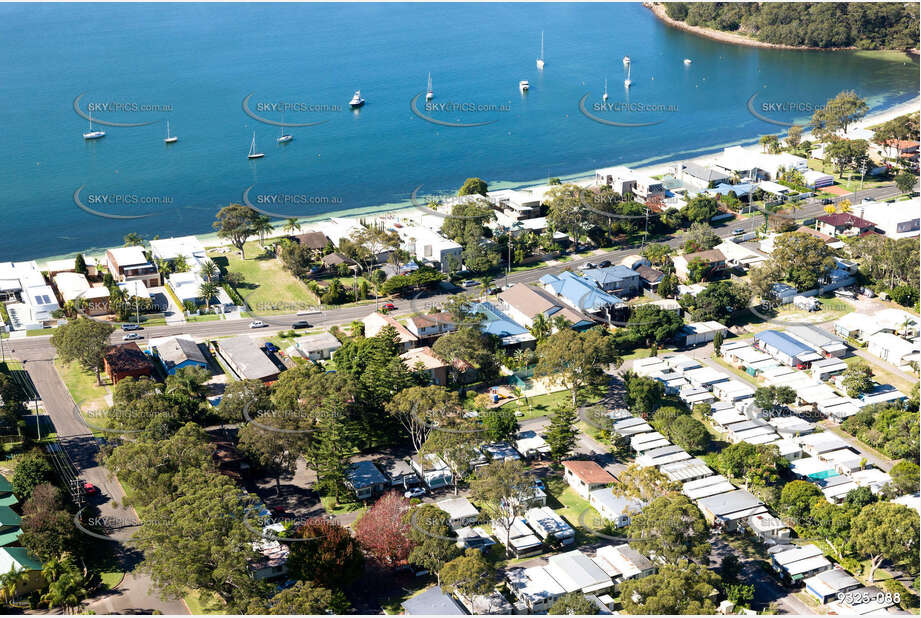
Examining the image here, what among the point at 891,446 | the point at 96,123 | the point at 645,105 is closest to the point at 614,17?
the point at 645,105

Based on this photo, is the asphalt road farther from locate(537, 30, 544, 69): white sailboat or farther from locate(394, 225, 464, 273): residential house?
locate(537, 30, 544, 69): white sailboat

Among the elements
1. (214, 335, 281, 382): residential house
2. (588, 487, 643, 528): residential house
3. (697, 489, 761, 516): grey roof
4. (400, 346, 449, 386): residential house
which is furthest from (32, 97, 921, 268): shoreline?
(697, 489, 761, 516): grey roof

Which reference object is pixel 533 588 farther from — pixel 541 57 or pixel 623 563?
pixel 541 57

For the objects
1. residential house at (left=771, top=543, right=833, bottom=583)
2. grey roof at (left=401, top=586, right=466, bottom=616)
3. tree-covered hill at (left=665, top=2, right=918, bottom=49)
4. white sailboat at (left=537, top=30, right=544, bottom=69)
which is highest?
tree-covered hill at (left=665, top=2, right=918, bottom=49)

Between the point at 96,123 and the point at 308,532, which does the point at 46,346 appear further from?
the point at 96,123

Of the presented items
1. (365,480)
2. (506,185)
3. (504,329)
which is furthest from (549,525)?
(506,185)

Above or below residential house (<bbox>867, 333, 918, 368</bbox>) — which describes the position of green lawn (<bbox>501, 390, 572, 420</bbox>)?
below

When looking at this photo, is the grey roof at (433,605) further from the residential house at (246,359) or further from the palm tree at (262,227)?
the palm tree at (262,227)
